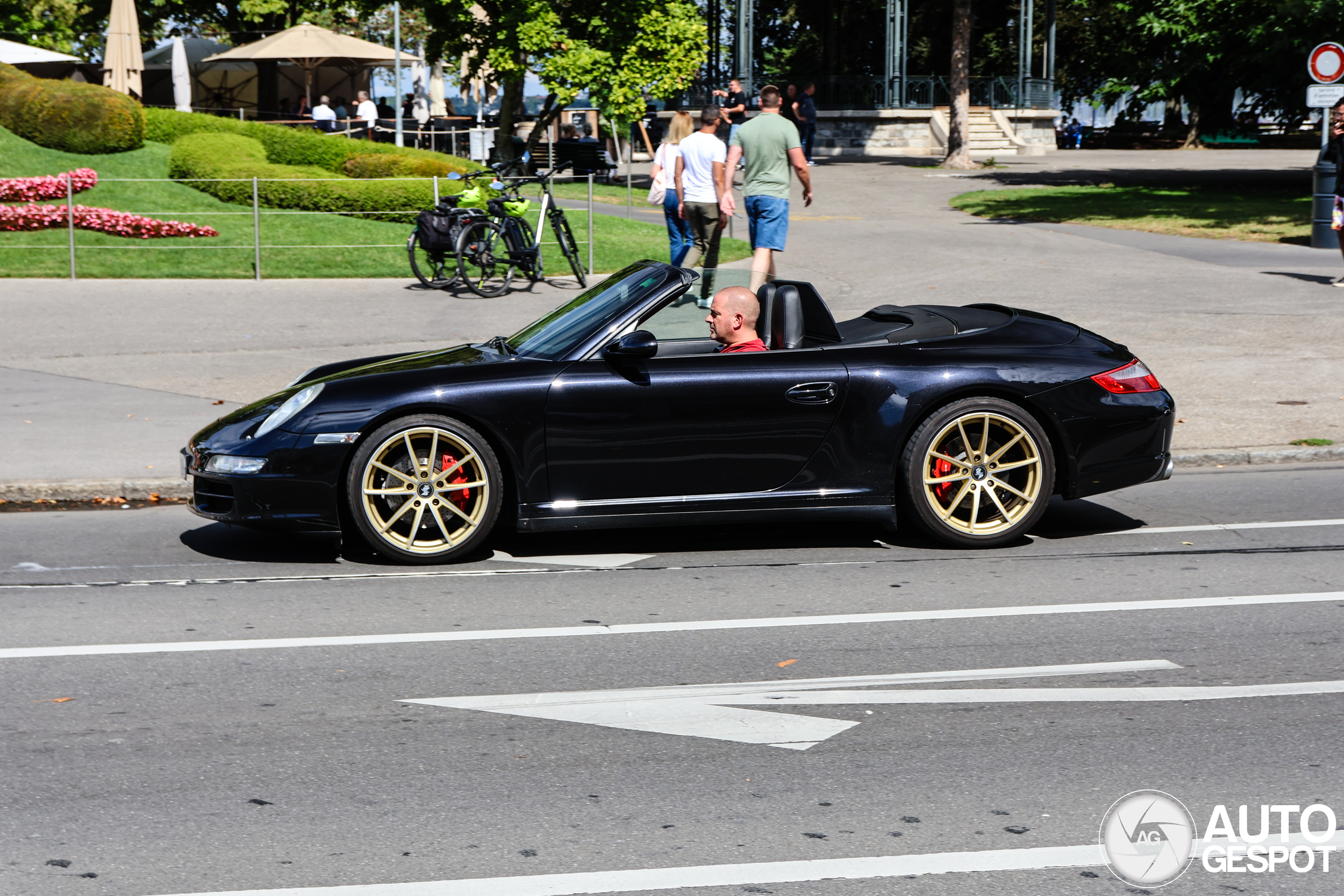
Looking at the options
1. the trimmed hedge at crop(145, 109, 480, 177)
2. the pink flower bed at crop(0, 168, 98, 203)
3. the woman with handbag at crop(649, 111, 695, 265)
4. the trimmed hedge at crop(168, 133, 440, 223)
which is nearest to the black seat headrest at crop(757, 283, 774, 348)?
the woman with handbag at crop(649, 111, 695, 265)

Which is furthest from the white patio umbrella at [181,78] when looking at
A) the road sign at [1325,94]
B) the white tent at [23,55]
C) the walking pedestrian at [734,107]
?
the road sign at [1325,94]

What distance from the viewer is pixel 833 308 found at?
49.4 feet

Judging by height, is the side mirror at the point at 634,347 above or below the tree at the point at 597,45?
below

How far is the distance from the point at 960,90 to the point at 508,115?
1272 centimetres

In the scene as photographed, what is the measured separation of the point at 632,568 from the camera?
6902 millimetres

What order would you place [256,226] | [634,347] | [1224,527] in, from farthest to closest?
[256,226] < [1224,527] < [634,347]

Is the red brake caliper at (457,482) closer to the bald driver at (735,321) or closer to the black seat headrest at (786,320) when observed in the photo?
the bald driver at (735,321)

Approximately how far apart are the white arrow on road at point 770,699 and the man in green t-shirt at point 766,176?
8183mm

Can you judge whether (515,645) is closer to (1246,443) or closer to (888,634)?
(888,634)

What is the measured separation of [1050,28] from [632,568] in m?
44.0

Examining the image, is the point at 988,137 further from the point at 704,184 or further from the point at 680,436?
the point at 680,436

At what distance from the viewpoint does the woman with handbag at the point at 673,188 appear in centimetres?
1520

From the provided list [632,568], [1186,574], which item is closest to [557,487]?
[632,568]

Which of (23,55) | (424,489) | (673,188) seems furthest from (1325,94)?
(23,55)
